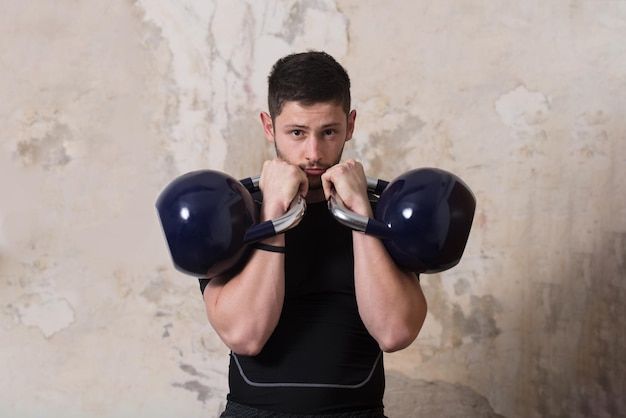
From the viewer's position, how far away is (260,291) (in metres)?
1.46

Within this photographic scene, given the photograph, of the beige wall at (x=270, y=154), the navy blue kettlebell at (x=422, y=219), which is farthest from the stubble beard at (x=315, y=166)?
the beige wall at (x=270, y=154)

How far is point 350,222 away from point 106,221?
1.42 meters

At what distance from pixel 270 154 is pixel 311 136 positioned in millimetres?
1047

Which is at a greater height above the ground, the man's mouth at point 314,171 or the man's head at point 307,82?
the man's head at point 307,82

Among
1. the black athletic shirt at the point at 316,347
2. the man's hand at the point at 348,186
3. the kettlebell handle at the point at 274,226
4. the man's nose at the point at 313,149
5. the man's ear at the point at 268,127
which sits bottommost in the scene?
the black athletic shirt at the point at 316,347

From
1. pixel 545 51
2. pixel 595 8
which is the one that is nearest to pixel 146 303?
pixel 545 51

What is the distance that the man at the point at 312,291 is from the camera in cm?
148

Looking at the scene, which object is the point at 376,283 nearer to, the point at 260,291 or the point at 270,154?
the point at 260,291

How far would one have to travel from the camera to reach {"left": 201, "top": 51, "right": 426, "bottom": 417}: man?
1.48 m

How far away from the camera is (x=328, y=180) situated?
1.52 meters

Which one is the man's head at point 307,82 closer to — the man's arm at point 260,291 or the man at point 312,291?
the man at point 312,291

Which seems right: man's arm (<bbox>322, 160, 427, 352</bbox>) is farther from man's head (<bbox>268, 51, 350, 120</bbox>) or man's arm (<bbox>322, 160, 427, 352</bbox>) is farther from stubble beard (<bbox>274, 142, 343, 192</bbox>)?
man's head (<bbox>268, 51, 350, 120</bbox>)

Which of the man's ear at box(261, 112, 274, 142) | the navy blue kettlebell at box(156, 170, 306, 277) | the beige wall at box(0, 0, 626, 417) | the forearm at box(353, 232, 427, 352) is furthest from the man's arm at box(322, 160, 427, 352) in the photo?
the beige wall at box(0, 0, 626, 417)

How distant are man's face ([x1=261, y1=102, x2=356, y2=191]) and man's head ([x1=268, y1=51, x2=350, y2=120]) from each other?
0.02 meters
